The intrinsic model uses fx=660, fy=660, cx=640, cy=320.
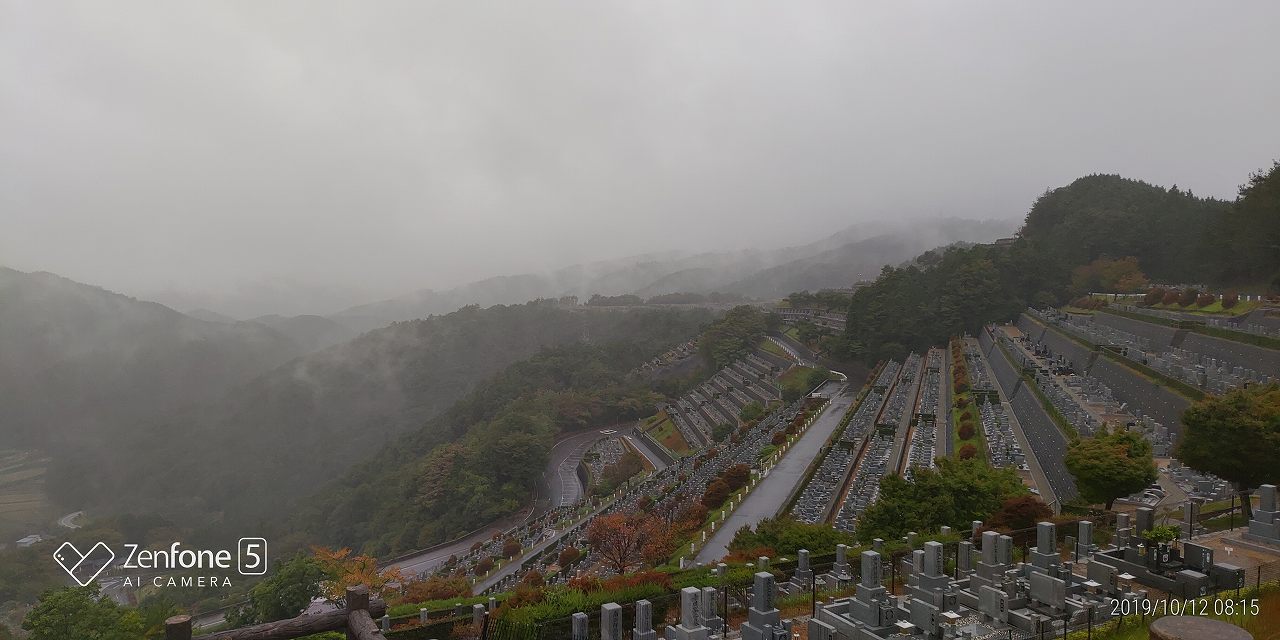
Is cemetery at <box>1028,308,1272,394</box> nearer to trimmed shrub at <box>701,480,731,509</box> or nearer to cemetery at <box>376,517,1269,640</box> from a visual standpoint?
cemetery at <box>376,517,1269,640</box>

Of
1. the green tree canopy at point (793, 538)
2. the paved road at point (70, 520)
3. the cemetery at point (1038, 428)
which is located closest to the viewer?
the green tree canopy at point (793, 538)

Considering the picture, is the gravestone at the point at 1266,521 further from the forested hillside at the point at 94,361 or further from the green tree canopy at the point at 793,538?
the forested hillside at the point at 94,361

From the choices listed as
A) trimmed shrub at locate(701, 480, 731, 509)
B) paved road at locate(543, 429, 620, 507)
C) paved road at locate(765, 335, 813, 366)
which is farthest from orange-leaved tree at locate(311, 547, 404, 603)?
paved road at locate(765, 335, 813, 366)

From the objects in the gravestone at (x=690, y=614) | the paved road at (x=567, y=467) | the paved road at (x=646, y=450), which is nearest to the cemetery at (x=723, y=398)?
the paved road at (x=646, y=450)

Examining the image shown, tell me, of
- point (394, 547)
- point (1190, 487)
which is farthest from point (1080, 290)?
point (394, 547)

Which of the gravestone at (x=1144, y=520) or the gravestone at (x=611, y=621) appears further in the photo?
the gravestone at (x=1144, y=520)

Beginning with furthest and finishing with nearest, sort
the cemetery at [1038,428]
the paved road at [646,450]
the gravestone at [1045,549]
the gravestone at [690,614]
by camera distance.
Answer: the paved road at [646,450], the cemetery at [1038,428], the gravestone at [1045,549], the gravestone at [690,614]

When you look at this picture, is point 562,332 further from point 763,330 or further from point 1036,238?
point 1036,238
